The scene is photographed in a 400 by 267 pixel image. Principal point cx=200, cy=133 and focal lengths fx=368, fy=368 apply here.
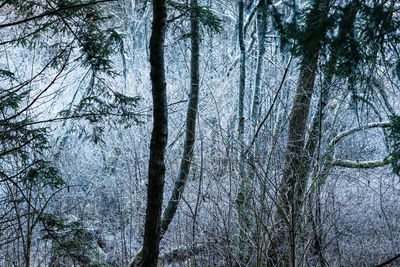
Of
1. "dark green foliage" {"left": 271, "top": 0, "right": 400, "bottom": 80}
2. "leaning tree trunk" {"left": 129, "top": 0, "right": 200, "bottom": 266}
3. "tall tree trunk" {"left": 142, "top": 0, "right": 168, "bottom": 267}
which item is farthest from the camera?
"leaning tree trunk" {"left": 129, "top": 0, "right": 200, "bottom": 266}

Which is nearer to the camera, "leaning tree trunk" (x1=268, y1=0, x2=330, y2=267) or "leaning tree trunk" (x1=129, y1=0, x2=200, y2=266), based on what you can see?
"leaning tree trunk" (x1=268, y1=0, x2=330, y2=267)

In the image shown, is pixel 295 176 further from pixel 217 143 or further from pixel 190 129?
pixel 190 129

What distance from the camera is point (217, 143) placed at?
209 inches

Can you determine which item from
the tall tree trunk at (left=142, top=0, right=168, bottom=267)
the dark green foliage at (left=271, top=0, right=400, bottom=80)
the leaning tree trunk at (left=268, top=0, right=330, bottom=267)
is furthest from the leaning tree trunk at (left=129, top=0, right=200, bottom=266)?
the dark green foliage at (left=271, top=0, right=400, bottom=80)

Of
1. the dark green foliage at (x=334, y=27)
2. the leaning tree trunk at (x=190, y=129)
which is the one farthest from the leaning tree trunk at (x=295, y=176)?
the leaning tree trunk at (x=190, y=129)

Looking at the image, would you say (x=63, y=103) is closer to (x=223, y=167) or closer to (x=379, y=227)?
(x=223, y=167)

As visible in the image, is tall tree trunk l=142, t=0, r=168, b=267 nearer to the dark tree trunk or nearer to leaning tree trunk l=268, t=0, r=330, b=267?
leaning tree trunk l=268, t=0, r=330, b=267

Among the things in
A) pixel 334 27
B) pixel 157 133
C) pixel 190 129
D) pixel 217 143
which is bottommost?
pixel 157 133

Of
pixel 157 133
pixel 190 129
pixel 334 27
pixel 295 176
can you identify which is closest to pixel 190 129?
pixel 190 129

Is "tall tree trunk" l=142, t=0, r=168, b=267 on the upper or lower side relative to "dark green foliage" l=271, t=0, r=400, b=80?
lower

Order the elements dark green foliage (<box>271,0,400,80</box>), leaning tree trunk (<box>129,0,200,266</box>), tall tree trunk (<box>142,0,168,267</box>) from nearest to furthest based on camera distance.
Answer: dark green foliage (<box>271,0,400,80</box>), tall tree trunk (<box>142,0,168,267</box>), leaning tree trunk (<box>129,0,200,266</box>)

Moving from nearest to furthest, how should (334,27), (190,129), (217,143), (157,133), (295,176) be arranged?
1. (334,27)
2. (157,133)
3. (295,176)
4. (190,129)
5. (217,143)

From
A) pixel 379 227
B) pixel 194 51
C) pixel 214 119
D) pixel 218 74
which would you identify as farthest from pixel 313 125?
pixel 218 74

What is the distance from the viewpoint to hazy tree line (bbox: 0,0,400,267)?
279 cm
